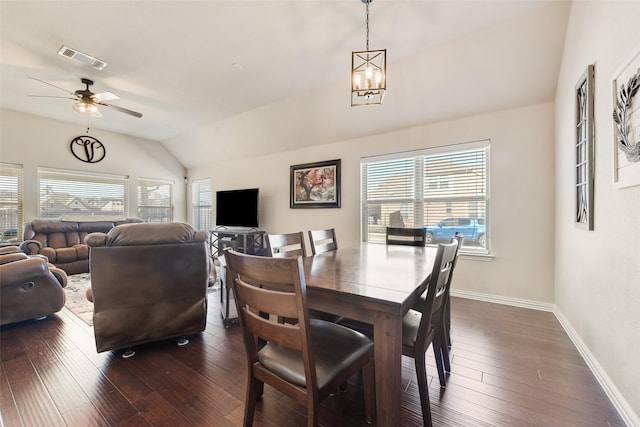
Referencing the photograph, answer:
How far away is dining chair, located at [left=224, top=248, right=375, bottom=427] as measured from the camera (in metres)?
0.98

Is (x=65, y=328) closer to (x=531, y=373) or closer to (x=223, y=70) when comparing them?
(x=223, y=70)

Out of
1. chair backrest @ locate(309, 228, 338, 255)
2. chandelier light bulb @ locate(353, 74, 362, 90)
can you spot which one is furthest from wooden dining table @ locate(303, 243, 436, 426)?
chandelier light bulb @ locate(353, 74, 362, 90)

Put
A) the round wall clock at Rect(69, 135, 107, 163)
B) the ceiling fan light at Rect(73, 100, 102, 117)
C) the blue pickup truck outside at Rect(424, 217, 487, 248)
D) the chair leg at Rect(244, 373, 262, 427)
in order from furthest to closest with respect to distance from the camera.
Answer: the round wall clock at Rect(69, 135, 107, 163) → the ceiling fan light at Rect(73, 100, 102, 117) → the blue pickup truck outside at Rect(424, 217, 487, 248) → the chair leg at Rect(244, 373, 262, 427)

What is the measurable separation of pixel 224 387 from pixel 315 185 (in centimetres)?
363

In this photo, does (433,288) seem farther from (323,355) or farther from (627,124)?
(627,124)

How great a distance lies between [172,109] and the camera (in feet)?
15.5

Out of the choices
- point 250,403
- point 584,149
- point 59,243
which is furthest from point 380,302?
point 59,243

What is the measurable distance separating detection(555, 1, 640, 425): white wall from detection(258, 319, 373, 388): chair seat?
1463mm

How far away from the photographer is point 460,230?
141 inches

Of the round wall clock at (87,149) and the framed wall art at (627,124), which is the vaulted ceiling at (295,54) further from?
the framed wall art at (627,124)

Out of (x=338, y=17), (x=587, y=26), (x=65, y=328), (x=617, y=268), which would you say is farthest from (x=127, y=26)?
(x=617, y=268)

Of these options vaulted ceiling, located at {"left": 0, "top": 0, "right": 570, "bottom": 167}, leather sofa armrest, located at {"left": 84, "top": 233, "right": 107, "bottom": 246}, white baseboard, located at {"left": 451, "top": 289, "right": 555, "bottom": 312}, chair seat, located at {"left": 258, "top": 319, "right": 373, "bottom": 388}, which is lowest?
white baseboard, located at {"left": 451, "top": 289, "right": 555, "bottom": 312}

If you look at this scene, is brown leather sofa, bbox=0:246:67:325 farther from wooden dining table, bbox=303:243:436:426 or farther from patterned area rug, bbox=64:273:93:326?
wooden dining table, bbox=303:243:436:426

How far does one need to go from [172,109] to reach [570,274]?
605cm
